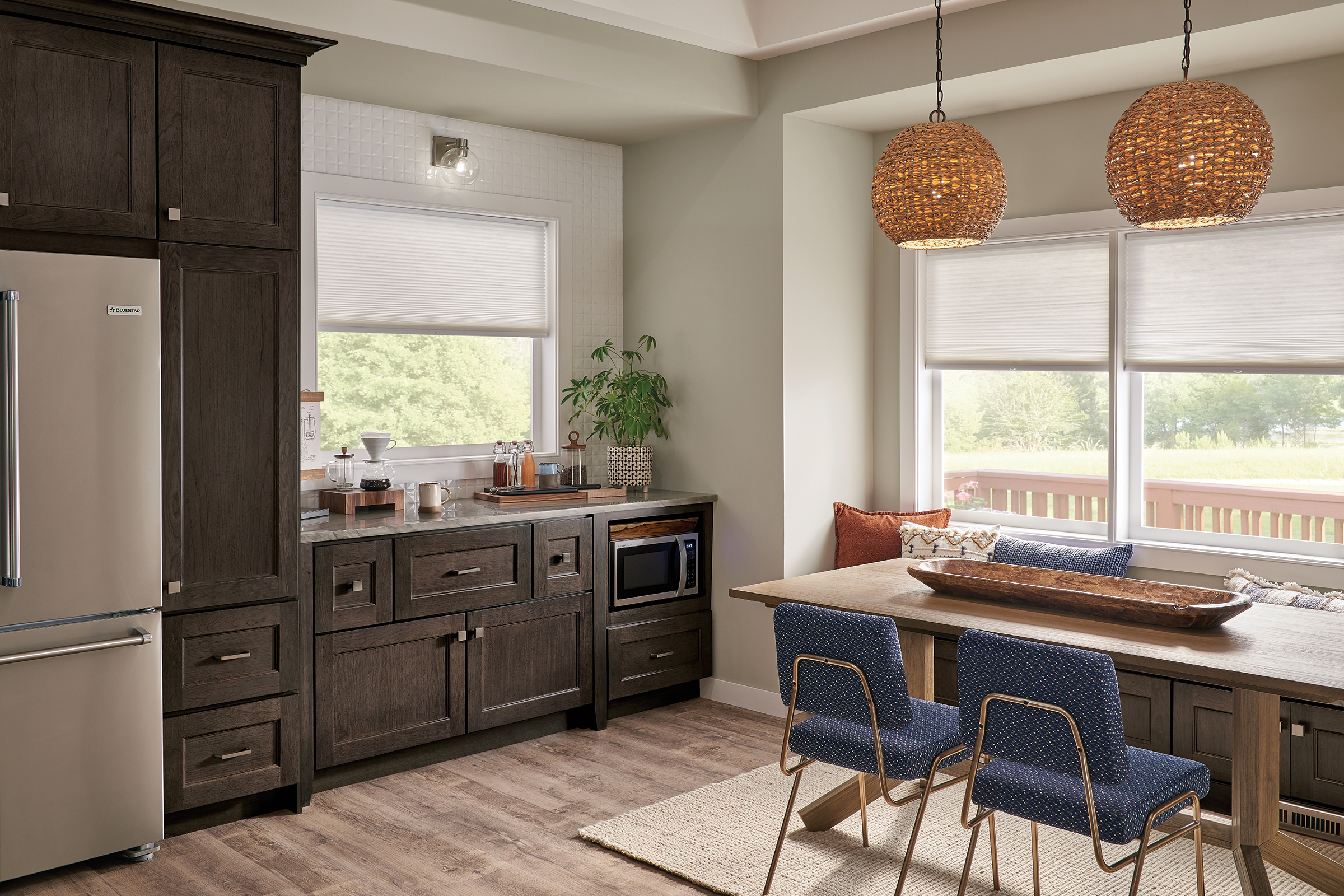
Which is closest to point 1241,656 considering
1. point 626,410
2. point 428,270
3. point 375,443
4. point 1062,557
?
point 1062,557

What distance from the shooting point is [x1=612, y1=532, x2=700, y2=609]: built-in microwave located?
4.68 meters

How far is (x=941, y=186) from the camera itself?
2.84m

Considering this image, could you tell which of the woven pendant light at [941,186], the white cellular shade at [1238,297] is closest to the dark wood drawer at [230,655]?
the woven pendant light at [941,186]

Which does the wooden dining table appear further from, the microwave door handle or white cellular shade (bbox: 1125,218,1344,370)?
the microwave door handle

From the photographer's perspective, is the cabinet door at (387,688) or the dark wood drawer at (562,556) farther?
the dark wood drawer at (562,556)

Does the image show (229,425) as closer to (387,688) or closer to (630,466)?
(387,688)

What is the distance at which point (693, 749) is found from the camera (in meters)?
4.32

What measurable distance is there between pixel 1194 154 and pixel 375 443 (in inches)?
121

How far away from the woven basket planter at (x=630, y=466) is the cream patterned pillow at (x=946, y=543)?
1.20 m

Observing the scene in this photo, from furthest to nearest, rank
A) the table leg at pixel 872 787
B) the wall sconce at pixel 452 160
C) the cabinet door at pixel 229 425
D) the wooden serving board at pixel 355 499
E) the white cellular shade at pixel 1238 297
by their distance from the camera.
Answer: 1. the wall sconce at pixel 452 160
2. the wooden serving board at pixel 355 499
3. the white cellular shade at pixel 1238 297
4. the table leg at pixel 872 787
5. the cabinet door at pixel 229 425

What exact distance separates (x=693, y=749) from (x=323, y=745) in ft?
4.59

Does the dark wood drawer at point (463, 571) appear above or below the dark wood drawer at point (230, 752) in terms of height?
above

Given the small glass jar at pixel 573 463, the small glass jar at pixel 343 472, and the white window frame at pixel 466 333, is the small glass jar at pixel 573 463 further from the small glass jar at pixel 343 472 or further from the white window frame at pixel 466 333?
the small glass jar at pixel 343 472

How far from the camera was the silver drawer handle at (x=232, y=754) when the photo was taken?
3482 mm
